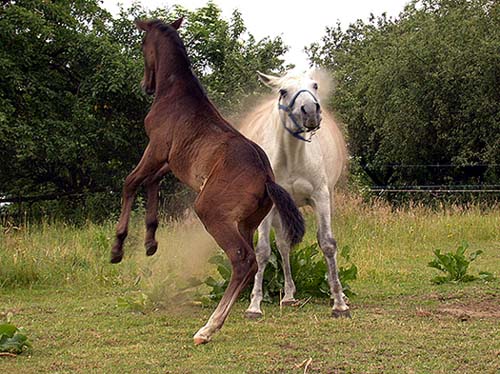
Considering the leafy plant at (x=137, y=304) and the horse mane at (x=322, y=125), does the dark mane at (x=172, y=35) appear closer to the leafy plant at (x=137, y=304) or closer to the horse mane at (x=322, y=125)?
the horse mane at (x=322, y=125)

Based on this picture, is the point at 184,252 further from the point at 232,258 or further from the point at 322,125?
the point at 232,258

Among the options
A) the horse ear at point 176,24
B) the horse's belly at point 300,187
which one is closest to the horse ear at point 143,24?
the horse ear at point 176,24

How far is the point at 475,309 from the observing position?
22.7ft

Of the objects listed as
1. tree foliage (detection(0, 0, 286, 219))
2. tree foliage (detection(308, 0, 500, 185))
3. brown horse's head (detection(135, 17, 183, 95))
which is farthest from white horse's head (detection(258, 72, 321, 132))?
tree foliage (detection(308, 0, 500, 185))

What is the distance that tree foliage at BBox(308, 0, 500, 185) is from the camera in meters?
25.8

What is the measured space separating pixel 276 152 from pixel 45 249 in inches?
181

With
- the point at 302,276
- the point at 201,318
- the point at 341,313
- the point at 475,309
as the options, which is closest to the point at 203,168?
the point at 201,318

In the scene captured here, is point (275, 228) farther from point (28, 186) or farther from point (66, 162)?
point (28, 186)

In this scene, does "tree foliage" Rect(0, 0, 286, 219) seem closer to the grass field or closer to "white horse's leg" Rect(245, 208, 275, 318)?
the grass field

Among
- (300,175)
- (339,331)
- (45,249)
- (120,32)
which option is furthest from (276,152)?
(120,32)

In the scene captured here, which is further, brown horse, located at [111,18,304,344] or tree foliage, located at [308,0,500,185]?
tree foliage, located at [308,0,500,185]

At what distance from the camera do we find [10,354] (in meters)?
5.23

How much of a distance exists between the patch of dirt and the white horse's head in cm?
214

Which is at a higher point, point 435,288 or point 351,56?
point 351,56
